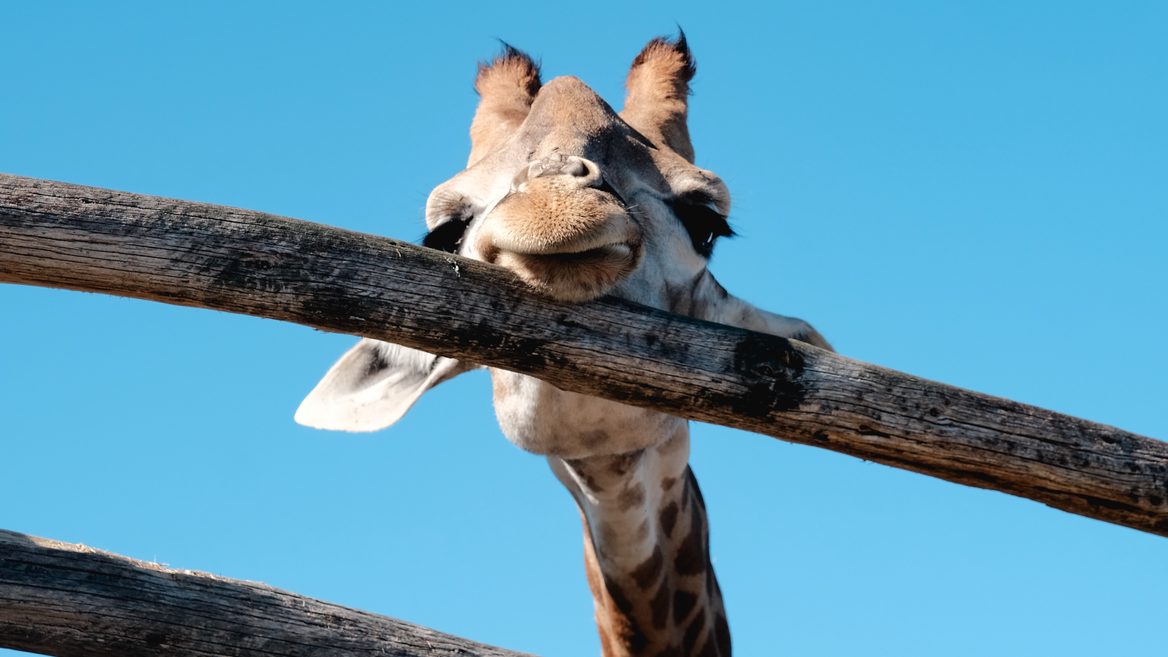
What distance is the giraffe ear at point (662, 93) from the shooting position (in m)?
5.41

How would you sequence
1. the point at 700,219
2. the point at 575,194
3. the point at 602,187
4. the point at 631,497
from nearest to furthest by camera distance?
the point at 575,194, the point at 602,187, the point at 700,219, the point at 631,497

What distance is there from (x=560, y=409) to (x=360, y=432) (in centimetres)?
79

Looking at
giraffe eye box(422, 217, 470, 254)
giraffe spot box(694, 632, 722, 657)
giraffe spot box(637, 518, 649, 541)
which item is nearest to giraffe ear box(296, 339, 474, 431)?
giraffe eye box(422, 217, 470, 254)

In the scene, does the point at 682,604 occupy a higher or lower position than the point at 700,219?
lower

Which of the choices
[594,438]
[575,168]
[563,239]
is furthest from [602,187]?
[594,438]

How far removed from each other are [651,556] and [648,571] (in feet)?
0.21

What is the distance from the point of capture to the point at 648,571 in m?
5.26

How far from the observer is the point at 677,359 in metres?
3.09

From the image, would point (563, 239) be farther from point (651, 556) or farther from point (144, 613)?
point (651, 556)

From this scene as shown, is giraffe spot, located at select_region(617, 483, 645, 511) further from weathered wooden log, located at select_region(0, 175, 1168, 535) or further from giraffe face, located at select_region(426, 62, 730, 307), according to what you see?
weathered wooden log, located at select_region(0, 175, 1168, 535)

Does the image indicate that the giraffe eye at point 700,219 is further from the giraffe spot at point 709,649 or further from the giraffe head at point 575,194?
the giraffe spot at point 709,649

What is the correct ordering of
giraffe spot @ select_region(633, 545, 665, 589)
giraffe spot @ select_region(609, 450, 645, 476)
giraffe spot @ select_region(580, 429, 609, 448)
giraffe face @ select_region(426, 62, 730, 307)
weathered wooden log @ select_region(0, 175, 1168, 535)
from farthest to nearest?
1. giraffe spot @ select_region(633, 545, 665, 589)
2. giraffe spot @ select_region(609, 450, 645, 476)
3. giraffe spot @ select_region(580, 429, 609, 448)
4. giraffe face @ select_region(426, 62, 730, 307)
5. weathered wooden log @ select_region(0, 175, 1168, 535)

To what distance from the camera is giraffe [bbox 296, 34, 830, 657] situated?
3.44m

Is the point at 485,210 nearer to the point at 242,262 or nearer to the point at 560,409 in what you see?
the point at 560,409
